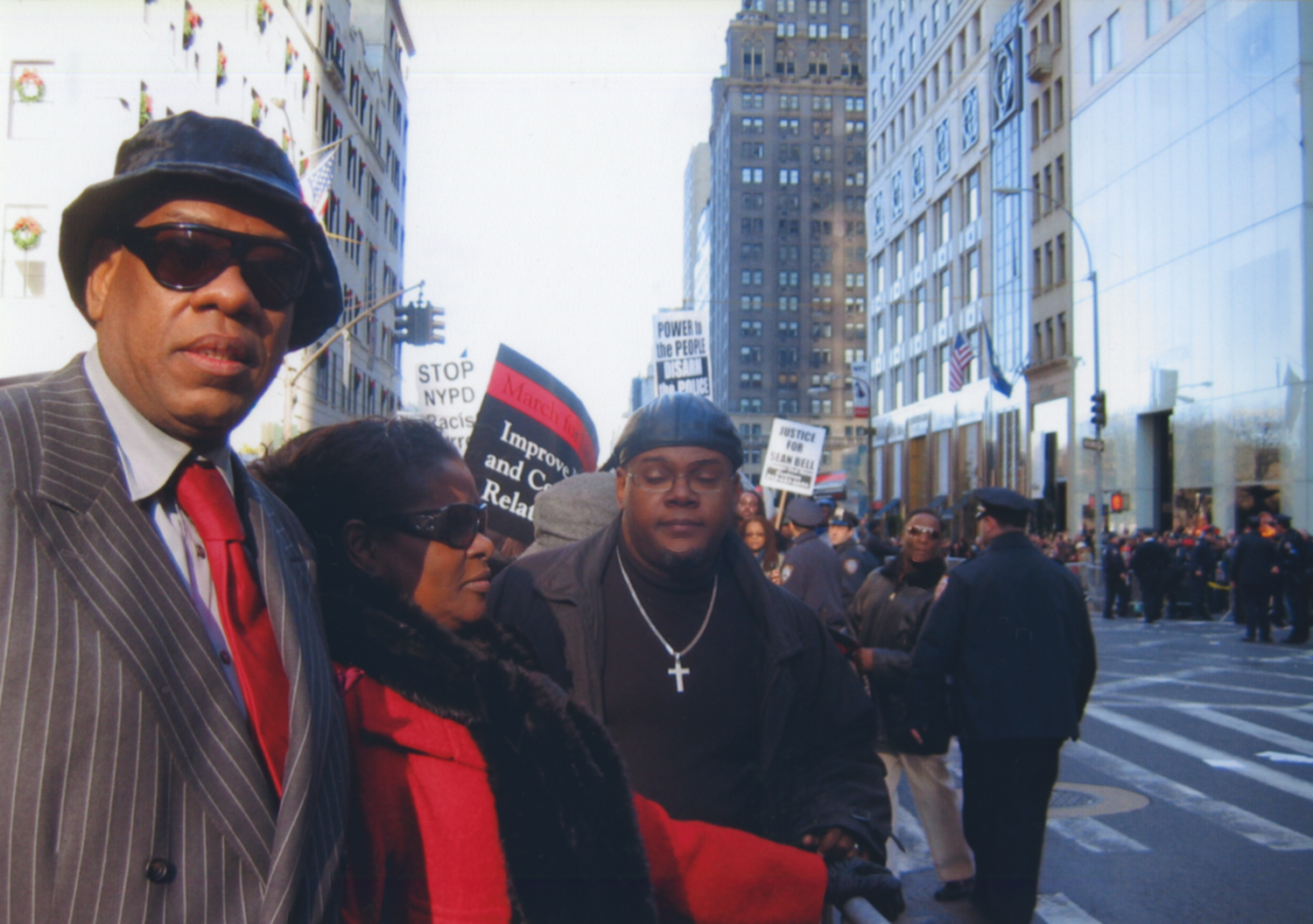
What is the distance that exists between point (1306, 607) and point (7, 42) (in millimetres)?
25486

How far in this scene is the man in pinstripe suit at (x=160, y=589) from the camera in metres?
1.33

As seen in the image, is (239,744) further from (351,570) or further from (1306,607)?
(1306,607)

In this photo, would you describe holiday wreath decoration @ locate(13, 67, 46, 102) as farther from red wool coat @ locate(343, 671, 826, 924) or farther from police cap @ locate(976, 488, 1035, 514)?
red wool coat @ locate(343, 671, 826, 924)

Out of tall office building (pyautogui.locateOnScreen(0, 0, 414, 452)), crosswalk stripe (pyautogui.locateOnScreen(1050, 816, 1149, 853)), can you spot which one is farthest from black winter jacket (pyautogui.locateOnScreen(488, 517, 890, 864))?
tall office building (pyautogui.locateOnScreen(0, 0, 414, 452))

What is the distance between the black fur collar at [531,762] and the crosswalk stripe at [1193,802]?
614 centimetres

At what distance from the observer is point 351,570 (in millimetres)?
1975

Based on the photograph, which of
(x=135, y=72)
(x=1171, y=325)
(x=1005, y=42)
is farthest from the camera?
(x=1005, y=42)

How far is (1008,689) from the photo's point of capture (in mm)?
5352

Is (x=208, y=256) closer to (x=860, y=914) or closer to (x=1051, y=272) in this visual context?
(x=860, y=914)

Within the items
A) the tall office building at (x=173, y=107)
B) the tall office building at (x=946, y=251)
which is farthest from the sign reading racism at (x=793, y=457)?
the tall office building at (x=946, y=251)

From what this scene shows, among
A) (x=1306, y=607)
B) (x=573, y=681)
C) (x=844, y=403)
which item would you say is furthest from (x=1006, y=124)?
(x=844, y=403)

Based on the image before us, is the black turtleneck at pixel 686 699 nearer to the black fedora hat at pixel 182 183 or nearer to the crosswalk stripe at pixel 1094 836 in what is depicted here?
the black fedora hat at pixel 182 183

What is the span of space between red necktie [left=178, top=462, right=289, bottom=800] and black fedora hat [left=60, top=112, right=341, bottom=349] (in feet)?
1.16

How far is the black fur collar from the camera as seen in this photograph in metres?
1.74
